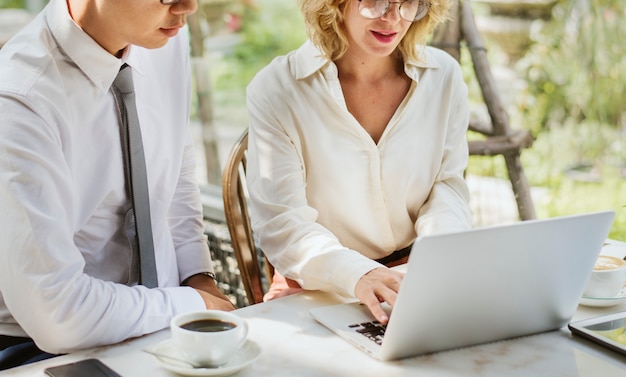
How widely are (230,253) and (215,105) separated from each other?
26.7 inches

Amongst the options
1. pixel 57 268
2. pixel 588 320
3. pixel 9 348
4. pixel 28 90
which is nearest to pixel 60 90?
pixel 28 90

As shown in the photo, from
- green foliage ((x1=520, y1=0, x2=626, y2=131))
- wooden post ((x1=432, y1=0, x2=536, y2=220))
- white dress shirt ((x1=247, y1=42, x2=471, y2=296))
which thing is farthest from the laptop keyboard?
green foliage ((x1=520, y1=0, x2=626, y2=131))

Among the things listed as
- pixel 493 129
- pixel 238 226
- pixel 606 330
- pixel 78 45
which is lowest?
pixel 606 330

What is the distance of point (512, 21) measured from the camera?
287cm

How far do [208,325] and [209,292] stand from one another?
0.53 metres

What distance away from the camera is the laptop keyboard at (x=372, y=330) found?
50.4 inches

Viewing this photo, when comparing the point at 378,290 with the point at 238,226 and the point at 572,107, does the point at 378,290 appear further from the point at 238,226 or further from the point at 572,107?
the point at 572,107

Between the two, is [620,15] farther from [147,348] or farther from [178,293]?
[147,348]

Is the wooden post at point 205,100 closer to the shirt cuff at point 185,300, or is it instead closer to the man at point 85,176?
the man at point 85,176

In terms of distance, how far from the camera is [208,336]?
44.9 inches

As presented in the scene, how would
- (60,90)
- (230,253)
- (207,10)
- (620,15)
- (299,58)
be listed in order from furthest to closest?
(207,10) → (230,253) → (620,15) → (299,58) → (60,90)

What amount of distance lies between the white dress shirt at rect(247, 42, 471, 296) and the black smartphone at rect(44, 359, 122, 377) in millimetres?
605

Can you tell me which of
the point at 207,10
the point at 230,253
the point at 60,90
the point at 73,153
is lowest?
the point at 230,253

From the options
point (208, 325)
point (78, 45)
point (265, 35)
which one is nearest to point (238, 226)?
point (78, 45)
